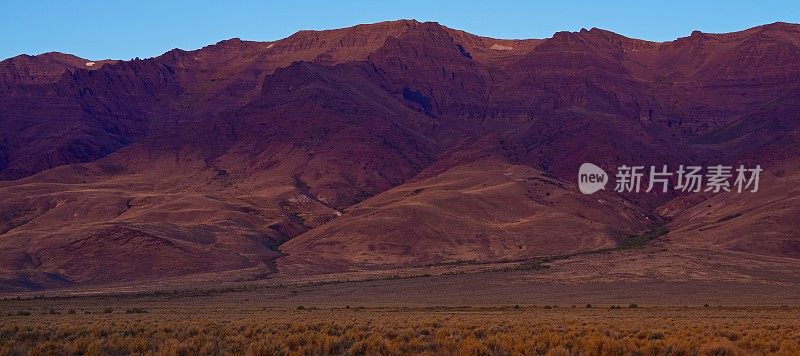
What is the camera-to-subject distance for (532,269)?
98938 millimetres

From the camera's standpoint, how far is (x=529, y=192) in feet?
525

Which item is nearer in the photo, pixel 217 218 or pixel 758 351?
pixel 758 351

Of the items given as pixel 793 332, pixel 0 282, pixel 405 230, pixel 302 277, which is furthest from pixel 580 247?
pixel 793 332

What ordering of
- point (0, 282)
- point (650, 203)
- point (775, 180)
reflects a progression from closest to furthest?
point (0, 282)
point (775, 180)
point (650, 203)

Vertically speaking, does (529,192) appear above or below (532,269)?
above

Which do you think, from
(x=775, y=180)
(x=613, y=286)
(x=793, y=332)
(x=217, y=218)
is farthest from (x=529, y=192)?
(x=793, y=332)

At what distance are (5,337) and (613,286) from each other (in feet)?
201

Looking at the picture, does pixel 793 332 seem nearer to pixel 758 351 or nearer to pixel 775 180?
pixel 758 351

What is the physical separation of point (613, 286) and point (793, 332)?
5250 centimetres

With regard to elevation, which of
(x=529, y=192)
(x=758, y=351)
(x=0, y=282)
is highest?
(x=529, y=192)

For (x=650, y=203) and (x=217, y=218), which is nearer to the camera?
(x=217, y=218)

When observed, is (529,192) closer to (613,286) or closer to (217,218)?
(217,218)

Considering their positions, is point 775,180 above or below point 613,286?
above

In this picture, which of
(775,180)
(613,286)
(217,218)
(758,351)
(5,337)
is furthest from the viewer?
(775,180)
